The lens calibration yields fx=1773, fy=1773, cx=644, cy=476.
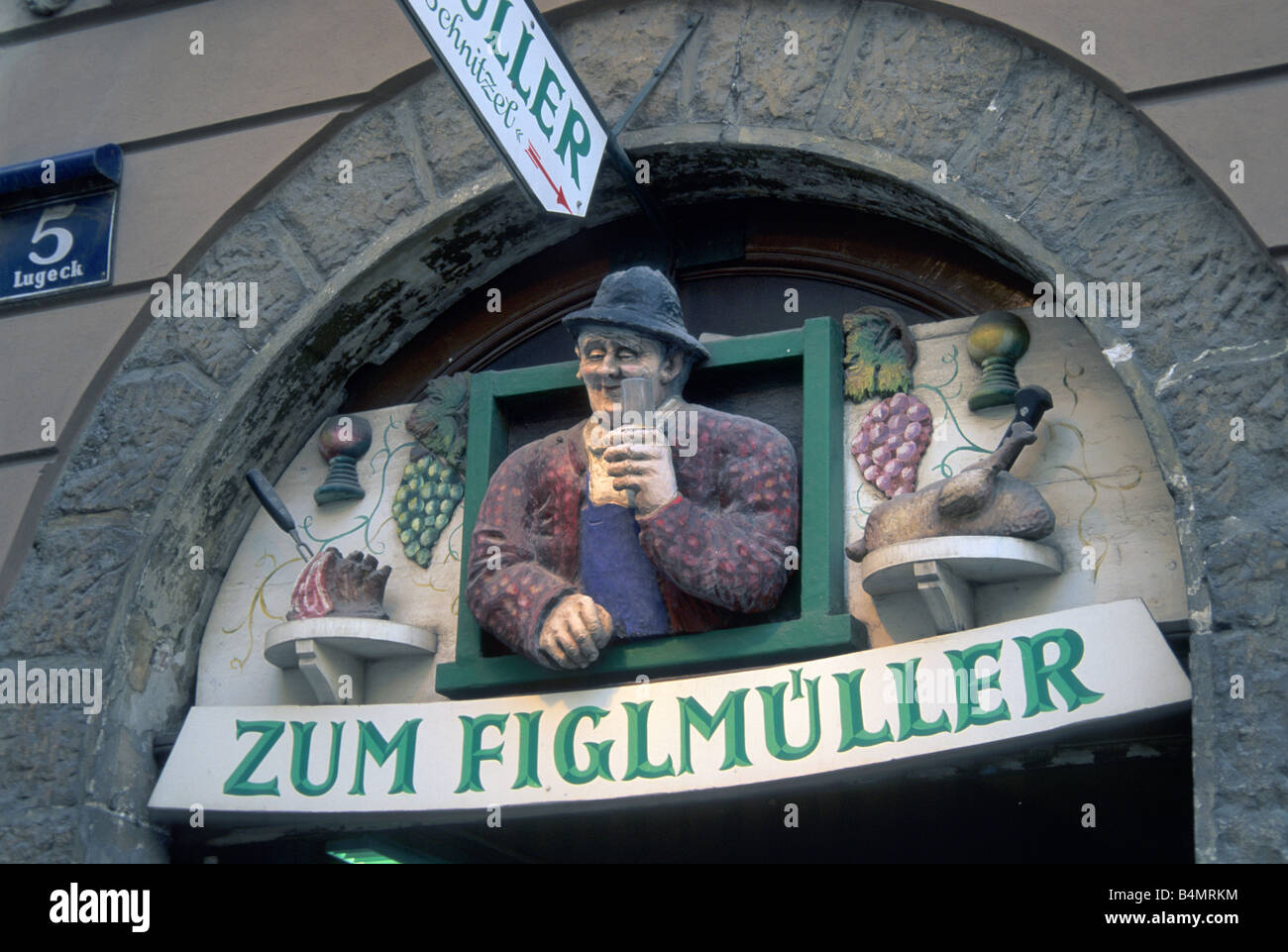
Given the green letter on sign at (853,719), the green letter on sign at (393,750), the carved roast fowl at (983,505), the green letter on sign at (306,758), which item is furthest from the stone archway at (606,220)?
the green letter on sign at (853,719)

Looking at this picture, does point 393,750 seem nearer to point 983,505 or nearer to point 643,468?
point 643,468

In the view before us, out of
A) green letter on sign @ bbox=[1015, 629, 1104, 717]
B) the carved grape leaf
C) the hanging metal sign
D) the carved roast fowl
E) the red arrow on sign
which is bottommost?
green letter on sign @ bbox=[1015, 629, 1104, 717]

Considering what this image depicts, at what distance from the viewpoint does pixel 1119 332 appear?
4.14m

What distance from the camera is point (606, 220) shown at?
5.23 meters

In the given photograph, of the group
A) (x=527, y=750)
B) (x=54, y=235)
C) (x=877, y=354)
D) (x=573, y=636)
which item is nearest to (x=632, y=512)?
(x=573, y=636)

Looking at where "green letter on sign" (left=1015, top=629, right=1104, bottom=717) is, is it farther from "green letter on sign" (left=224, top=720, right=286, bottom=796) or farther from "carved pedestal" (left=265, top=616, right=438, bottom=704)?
"green letter on sign" (left=224, top=720, right=286, bottom=796)

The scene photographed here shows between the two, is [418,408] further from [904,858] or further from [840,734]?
[904,858]

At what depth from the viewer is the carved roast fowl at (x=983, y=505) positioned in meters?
4.16

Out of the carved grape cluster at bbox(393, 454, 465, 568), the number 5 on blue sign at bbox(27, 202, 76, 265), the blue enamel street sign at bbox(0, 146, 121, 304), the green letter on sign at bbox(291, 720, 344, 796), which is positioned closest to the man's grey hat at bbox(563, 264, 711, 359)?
the carved grape cluster at bbox(393, 454, 465, 568)

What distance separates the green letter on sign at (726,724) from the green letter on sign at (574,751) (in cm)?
19

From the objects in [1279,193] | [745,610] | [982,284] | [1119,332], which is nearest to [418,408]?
[745,610]

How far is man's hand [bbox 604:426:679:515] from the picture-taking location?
4.31 meters

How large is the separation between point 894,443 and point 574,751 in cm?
112

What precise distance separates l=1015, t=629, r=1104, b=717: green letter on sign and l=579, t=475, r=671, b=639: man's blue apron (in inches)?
36.3
